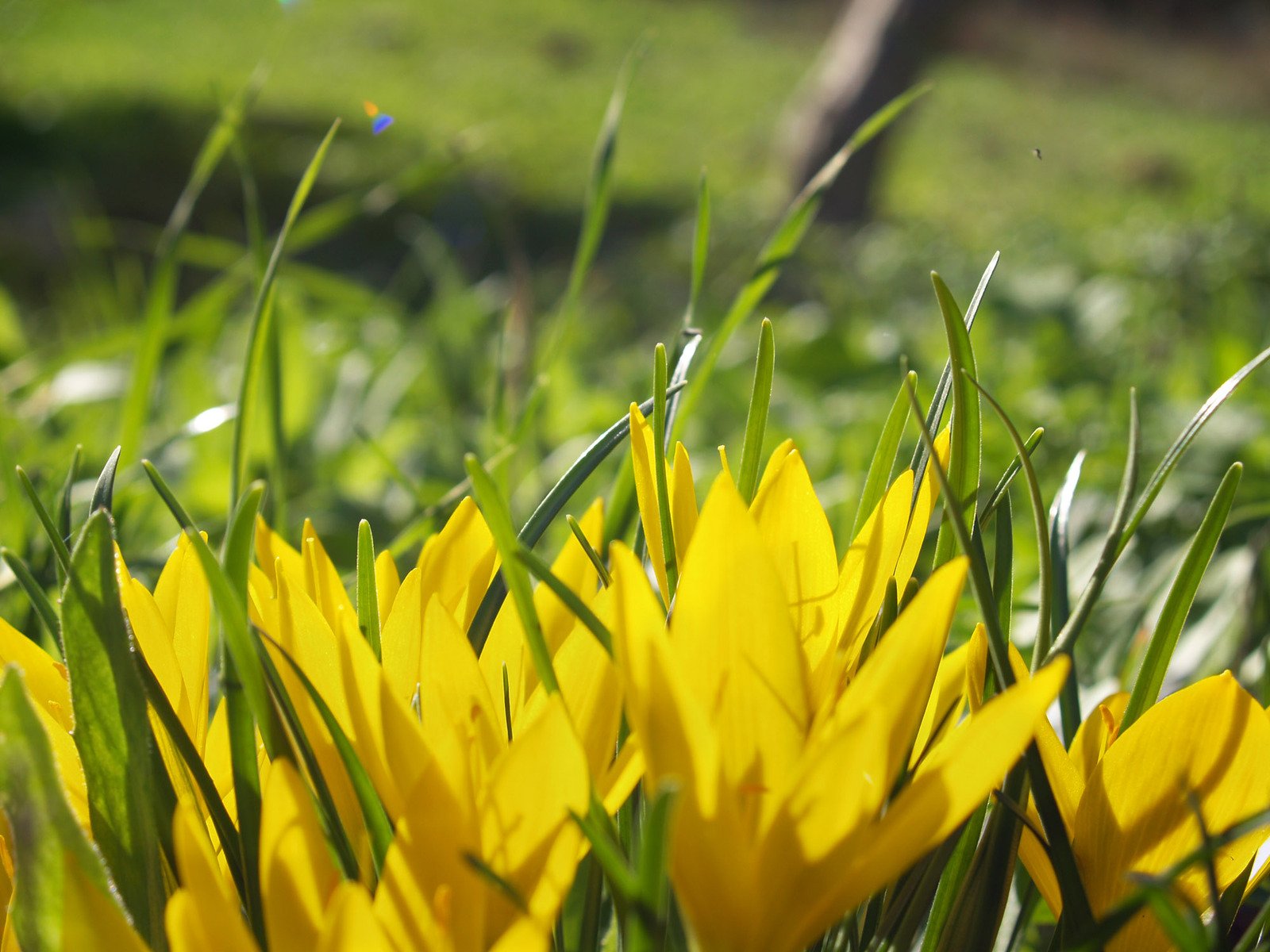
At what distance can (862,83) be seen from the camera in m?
2.09

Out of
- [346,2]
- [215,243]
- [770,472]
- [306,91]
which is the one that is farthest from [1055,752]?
[346,2]

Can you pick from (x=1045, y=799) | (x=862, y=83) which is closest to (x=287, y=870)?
(x=1045, y=799)

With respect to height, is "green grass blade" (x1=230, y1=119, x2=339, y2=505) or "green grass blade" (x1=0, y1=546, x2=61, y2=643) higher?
"green grass blade" (x1=230, y1=119, x2=339, y2=505)

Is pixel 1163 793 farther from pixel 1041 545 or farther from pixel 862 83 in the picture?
pixel 862 83

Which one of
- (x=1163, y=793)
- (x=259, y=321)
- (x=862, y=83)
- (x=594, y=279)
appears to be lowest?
(x=1163, y=793)

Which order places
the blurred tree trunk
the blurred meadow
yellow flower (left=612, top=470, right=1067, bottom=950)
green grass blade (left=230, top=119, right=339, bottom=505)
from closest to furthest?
yellow flower (left=612, top=470, right=1067, bottom=950) → green grass blade (left=230, top=119, right=339, bottom=505) → the blurred meadow → the blurred tree trunk

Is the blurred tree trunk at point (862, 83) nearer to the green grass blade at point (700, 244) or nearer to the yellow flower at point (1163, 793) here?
the green grass blade at point (700, 244)

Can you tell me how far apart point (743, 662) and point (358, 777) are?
0.07 meters

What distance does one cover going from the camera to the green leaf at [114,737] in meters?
0.16

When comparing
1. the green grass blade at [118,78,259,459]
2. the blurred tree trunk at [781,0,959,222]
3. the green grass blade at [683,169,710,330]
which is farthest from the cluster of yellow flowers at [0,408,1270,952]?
the blurred tree trunk at [781,0,959,222]

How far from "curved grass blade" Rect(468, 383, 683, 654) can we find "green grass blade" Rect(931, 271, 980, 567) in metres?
0.06

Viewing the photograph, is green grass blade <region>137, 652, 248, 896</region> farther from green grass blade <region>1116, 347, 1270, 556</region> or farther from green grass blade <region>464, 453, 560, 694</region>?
green grass blade <region>1116, 347, 1270, 556</region>

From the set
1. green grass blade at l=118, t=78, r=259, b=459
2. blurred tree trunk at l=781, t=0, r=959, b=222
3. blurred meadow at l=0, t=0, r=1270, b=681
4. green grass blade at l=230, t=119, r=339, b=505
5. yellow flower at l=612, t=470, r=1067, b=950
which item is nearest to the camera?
yellow flower at l=612, t=470, r=1067, b=950

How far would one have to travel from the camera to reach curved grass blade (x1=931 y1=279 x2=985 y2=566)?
0.20 meters
